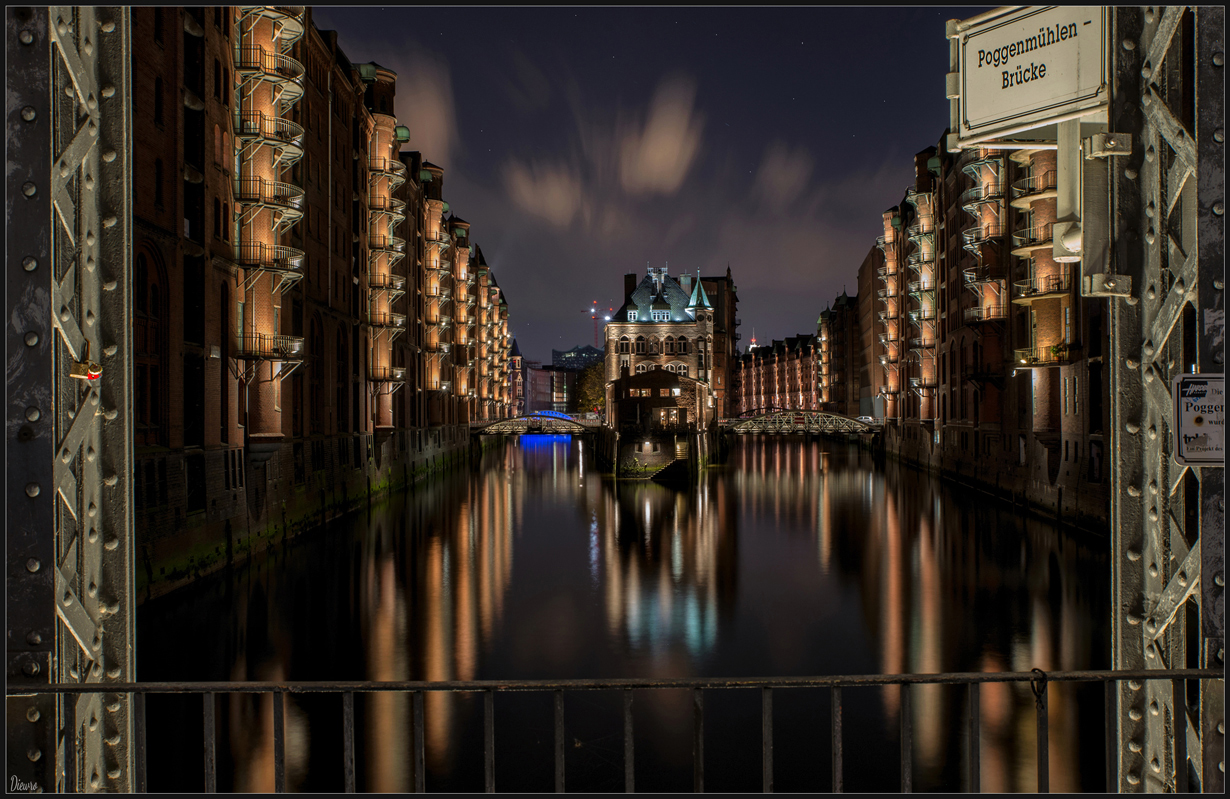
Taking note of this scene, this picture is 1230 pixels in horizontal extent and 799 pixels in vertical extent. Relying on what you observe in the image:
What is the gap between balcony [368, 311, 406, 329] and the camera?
4456 cm

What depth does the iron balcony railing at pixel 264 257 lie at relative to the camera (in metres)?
26.1

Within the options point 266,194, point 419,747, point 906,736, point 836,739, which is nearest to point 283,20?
point 266,194

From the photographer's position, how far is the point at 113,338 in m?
4.59

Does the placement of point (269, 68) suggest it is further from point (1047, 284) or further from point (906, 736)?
point (1047, 284)

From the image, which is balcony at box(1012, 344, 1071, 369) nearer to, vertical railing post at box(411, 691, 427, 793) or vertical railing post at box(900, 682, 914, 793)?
vertical railing post at box(900, 682, 914, 793)

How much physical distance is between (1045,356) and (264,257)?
31699 millimetres

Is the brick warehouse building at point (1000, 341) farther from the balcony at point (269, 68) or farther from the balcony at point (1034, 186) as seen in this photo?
the balcony at point (269, 68)

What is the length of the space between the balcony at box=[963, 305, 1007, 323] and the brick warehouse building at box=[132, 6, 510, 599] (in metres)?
33.3

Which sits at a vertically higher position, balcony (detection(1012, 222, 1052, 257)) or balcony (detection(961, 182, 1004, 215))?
balcony (detection(961, 182, 1004, 215))

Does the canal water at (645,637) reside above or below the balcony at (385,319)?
below

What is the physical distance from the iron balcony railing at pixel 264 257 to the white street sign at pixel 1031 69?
25698 millimetres

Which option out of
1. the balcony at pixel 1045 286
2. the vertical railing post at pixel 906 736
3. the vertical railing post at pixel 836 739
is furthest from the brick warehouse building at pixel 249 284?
the balcony at pixel 1045 286

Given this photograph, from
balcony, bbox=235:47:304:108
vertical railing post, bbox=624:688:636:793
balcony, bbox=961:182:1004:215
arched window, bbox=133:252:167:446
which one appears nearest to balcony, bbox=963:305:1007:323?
balcony, bbox=961:182:1004:215

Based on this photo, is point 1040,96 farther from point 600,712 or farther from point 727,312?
point 727,312
